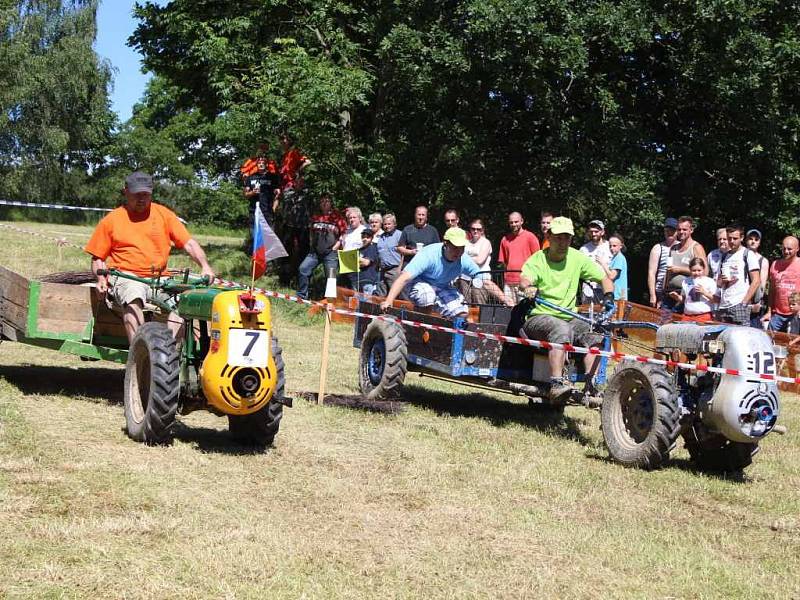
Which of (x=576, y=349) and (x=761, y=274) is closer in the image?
(x=576, y=349)

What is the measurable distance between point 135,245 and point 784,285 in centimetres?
871

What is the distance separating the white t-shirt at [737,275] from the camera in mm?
13383

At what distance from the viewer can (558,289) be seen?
32.8 ft

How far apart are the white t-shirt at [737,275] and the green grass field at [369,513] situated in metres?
3.57

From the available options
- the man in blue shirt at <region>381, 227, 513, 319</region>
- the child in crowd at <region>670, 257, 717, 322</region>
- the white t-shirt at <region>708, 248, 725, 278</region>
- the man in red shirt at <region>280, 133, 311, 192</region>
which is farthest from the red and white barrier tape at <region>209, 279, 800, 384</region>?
the man in red shirt at <region>280, 133, 311, 192</region>

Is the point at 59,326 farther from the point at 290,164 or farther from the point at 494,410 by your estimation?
the point at 290,164

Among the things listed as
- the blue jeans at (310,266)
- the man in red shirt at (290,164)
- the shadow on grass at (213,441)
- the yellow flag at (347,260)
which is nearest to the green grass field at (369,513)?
the shadow on grass at (213,441)

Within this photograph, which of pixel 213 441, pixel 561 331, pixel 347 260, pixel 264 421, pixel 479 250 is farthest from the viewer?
pixel 479 250

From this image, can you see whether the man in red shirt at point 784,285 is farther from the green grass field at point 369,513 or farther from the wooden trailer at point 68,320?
the wooden trailer at point 68,320

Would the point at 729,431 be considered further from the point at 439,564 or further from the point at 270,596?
the point at 270,596

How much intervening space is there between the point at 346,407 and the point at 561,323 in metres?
2.22

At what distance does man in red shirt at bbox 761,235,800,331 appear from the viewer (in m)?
14.1

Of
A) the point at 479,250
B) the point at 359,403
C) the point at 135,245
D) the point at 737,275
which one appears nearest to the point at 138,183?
the point at 135,245

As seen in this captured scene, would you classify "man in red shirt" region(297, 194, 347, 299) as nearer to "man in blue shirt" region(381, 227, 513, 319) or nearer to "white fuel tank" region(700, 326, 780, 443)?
"man in blue shirt" region(381, 227, 513, 319)
